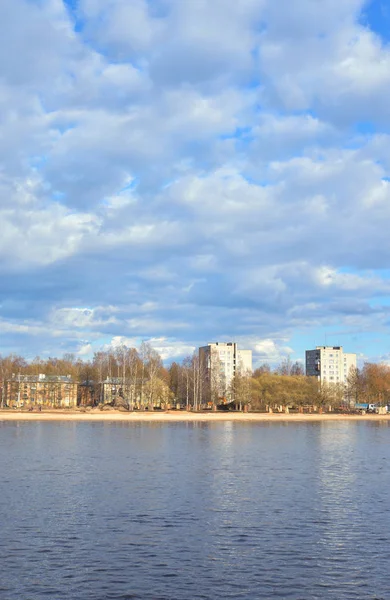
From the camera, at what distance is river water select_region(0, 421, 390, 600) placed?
2192cm

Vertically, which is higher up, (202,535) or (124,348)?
(124,348)

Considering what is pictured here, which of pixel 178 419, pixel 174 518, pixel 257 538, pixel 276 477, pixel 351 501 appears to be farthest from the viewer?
pixel 178 419

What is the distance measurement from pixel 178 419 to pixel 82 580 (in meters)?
120

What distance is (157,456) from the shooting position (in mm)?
61438

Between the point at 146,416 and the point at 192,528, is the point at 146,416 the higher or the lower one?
the lower one

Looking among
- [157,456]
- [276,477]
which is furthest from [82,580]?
[157,456]

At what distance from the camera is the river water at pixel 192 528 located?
71.9 ft

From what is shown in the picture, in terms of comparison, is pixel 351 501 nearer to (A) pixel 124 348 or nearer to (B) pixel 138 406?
(B) pixel 138 406

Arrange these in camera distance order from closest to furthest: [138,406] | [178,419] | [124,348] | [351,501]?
[351,501] < [178,419] < [138,406] < [124,348]

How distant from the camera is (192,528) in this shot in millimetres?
29969

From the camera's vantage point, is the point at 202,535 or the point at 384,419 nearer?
the point at 202,535

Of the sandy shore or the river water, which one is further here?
the sandy shore

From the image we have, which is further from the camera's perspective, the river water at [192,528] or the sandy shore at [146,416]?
the sandy shore at [146,416]

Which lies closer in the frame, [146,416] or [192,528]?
[192,528]
